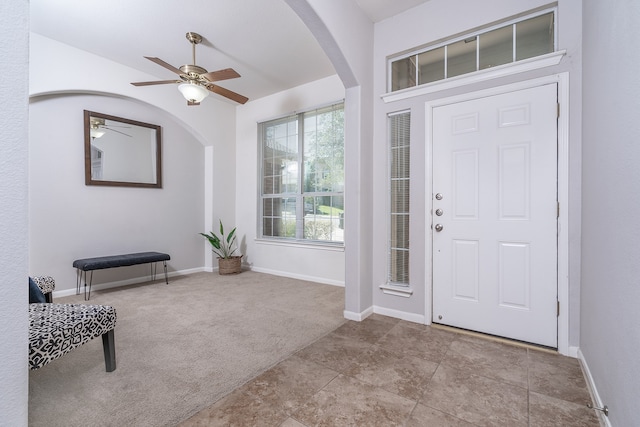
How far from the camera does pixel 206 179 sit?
509 cm

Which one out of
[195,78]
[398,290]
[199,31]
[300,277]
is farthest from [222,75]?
[300,277]

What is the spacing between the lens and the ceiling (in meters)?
2.72

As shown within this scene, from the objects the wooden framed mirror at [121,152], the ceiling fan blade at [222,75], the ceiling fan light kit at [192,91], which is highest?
the ceiling fan blade at [222,75]

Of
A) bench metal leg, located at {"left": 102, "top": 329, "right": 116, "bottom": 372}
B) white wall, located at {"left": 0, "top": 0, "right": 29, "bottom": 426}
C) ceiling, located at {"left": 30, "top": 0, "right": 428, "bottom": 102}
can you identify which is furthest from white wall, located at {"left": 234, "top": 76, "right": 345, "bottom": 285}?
white wall, located at {"left": 0, "top": 0, "right": 29, "bottom": 426}

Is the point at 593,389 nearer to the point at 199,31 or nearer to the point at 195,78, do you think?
the point at 195,78

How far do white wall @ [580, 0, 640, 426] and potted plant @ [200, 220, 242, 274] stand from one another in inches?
167

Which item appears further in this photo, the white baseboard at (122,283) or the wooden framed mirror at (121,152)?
the wooden framed mirror at (121,152)

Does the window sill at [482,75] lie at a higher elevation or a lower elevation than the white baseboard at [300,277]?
higher

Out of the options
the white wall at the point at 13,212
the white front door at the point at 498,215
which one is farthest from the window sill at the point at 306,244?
the white wall at the point at 13,212

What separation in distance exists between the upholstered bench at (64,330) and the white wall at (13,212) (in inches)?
33.4

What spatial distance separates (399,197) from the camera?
110 inches

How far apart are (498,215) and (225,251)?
4.12m

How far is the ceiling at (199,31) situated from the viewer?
272cm

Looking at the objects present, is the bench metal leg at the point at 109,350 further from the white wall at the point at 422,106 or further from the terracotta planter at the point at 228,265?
the terracotta planter at the point at 228,265
